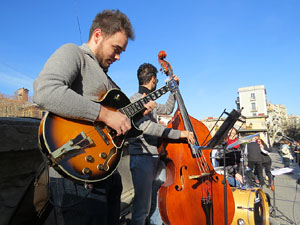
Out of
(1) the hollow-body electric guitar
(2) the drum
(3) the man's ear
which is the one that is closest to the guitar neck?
(1) the hollow-body electric guitar

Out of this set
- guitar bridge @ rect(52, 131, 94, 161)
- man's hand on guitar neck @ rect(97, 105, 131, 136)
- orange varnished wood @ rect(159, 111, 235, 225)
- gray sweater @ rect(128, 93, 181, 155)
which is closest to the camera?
guitar bridge @ rect(52, 131, 94, 161)

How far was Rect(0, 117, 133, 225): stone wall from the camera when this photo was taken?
5.22 feet

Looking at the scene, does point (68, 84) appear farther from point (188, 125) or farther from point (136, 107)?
point (188, 125)

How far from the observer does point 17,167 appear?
6.11 feet

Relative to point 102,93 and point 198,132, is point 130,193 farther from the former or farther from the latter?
point 102,93

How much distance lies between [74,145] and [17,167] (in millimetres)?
1053

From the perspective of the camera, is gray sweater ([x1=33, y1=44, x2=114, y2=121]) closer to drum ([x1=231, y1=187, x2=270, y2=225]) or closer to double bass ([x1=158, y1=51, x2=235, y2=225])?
double bass ([x1=158, y1=51, x2=235, y2=225])

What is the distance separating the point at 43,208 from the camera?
1.60 m

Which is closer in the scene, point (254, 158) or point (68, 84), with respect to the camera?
point (68, 84)

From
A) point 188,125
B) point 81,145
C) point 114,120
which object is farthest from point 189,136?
point 81,145

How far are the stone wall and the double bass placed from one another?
1.41 metres

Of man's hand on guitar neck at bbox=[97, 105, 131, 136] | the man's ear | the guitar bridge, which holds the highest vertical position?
the man's ear

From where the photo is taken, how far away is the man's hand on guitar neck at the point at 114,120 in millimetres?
1384

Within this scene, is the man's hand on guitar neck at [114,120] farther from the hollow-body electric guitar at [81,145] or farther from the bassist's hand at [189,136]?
the bassist's hand at [189,136]
